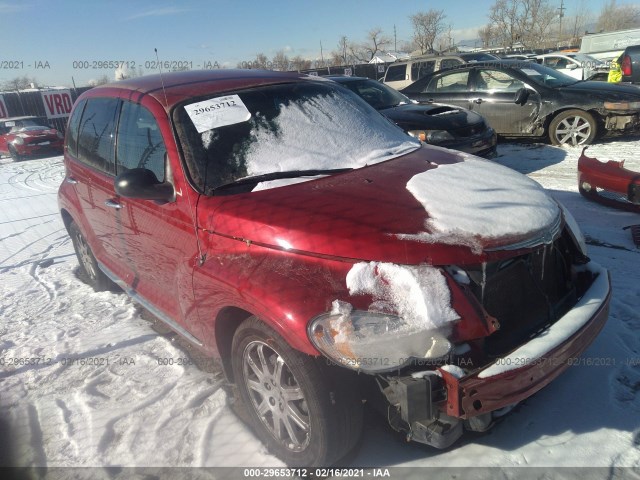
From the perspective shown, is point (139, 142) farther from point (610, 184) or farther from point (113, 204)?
point (610, 184)

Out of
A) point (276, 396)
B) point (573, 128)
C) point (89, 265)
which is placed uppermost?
point (276, 396)

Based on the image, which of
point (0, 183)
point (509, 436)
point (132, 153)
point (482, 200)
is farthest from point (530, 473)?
point (0, 183)

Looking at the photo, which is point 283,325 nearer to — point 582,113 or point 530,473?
point 530,473

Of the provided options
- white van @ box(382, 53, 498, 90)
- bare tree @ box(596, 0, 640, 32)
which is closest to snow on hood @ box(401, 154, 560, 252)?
white van @ box(382, 53, 498, 90)

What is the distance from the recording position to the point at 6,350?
375cm

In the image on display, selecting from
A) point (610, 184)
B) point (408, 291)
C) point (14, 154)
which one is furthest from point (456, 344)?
point (14, 154)

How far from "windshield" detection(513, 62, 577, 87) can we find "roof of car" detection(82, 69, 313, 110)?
681 centimetres

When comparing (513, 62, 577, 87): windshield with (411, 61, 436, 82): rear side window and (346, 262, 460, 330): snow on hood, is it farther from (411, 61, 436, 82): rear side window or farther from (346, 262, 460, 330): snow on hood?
(346, 262, 460, 330): snow on hood

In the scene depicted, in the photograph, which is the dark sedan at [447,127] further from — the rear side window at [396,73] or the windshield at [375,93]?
the rear side window at [396,73]

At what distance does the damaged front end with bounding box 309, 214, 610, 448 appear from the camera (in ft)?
6.22

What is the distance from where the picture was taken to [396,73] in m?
13.9

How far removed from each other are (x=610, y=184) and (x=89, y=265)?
18.3 ft

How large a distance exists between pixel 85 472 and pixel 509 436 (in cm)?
223

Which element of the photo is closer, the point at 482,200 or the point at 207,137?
the point at 482,200
